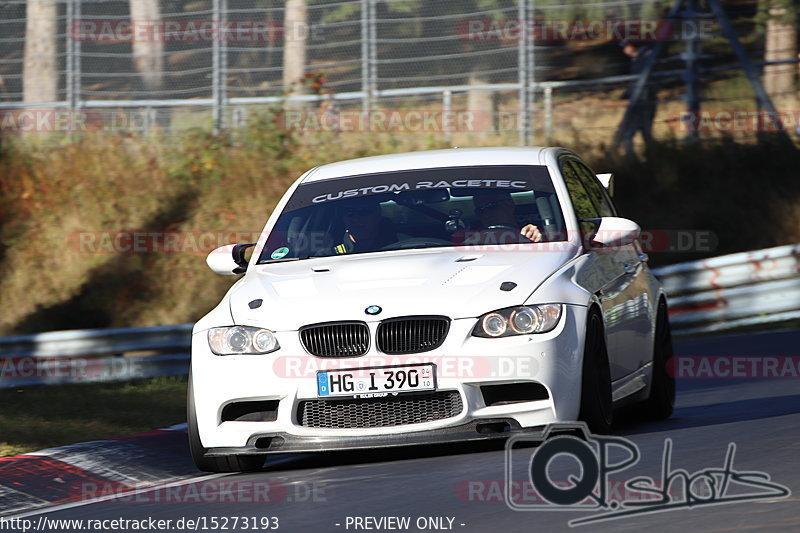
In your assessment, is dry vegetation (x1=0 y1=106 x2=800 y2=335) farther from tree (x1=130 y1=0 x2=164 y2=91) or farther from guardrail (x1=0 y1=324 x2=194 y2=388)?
guardrail (x1=0 y1=324 x2=194 y2=388)

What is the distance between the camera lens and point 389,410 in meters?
7.34

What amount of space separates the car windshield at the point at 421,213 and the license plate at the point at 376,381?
1246mm

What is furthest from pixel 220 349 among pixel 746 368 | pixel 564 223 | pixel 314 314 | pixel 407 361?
pixel 746 368

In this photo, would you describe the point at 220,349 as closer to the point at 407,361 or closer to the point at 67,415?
the point at 407,361

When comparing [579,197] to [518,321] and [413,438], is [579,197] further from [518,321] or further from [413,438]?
[413,438]

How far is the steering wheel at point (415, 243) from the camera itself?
838 cm

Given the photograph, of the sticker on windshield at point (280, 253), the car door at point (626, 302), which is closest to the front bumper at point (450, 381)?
the car door at point (626, 302)

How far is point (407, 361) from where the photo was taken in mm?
7262

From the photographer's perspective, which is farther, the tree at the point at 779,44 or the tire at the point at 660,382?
the tree at the point at 779,44

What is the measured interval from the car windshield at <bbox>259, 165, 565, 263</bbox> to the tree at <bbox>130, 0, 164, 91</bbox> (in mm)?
13558

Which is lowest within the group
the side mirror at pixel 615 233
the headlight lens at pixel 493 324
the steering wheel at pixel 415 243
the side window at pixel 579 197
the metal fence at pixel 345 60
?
the headlight lens at pixel 493 324

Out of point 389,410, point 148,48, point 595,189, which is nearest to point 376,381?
point 389,410

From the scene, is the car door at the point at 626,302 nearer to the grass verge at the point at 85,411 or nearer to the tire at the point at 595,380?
the tire at the point at 595,380

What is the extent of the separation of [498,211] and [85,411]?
4457mm
